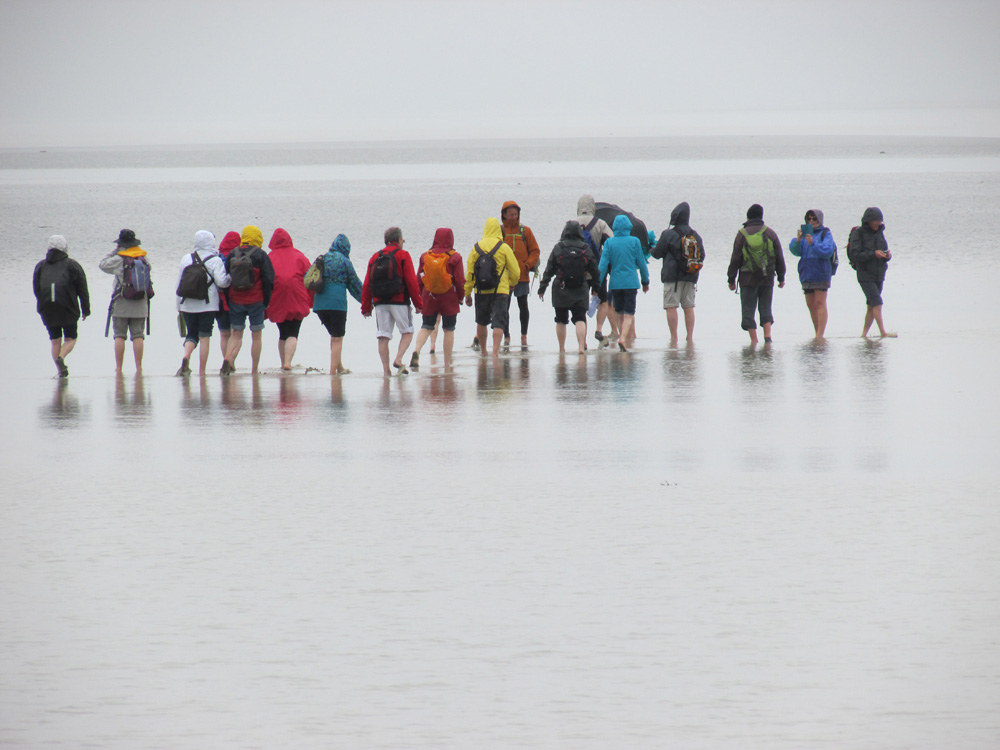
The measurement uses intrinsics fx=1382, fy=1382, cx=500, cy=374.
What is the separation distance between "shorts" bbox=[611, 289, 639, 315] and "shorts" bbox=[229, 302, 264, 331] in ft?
14.9

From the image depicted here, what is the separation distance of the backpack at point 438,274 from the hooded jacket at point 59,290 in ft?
13.0

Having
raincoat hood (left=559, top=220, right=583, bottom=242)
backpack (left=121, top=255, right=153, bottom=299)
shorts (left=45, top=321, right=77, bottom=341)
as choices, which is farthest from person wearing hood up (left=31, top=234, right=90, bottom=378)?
raincoat hood (left=559, top=220, right=583, bottom=242)

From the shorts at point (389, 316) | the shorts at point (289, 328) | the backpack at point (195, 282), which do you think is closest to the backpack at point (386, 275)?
the shorts at point (389, 316)

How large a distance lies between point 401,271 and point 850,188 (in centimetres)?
7686

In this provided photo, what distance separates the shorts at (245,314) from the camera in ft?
52.6

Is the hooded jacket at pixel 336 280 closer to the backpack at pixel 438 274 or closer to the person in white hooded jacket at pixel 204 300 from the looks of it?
the backpack at pixel 438 274

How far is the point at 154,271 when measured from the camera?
33000 millimetres

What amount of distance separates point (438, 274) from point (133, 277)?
3506mm

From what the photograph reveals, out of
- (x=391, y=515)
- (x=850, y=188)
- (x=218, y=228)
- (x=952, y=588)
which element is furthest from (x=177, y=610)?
(x=850, y=188)

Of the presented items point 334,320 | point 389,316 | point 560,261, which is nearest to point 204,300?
point 334,320

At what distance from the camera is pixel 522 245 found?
17547 millimetres

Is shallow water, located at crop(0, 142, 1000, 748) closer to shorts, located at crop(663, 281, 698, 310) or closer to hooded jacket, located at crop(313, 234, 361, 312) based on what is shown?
hooded jacket, located at crop(313, 234, 361, 312)

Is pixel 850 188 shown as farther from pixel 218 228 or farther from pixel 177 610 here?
pixel 177 610

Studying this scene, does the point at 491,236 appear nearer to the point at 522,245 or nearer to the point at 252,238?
the point at 522,245
